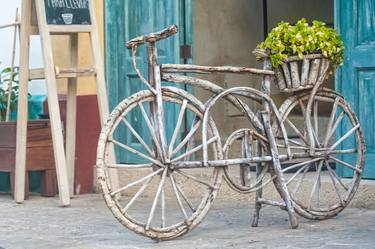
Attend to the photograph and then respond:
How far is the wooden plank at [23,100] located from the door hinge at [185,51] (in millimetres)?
1253

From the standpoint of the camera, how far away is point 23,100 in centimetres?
779

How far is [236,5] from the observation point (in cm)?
999

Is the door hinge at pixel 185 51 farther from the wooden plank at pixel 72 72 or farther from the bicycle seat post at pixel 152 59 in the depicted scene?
the bicycle seat post at pixel 152 59

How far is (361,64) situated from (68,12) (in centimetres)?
228

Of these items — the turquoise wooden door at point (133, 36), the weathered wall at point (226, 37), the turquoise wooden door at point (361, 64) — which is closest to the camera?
the turquoise wooden door at point (361, 64)

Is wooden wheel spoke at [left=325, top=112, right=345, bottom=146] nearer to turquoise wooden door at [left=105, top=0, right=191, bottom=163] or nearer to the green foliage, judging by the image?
the green foliage

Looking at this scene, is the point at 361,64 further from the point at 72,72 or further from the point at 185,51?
the point at 72,72

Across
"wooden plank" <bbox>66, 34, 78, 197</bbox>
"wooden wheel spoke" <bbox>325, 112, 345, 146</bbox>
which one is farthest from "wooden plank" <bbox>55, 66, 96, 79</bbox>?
"wooden wheel spoke" <bbox>325, 112, 345, 146</bbox>

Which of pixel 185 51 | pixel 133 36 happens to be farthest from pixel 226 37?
pixel 185 51

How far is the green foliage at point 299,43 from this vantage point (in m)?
6.27

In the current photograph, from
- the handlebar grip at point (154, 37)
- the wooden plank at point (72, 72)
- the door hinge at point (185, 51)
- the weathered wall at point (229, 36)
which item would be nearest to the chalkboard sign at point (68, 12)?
the wooden plank at point (72, 72)

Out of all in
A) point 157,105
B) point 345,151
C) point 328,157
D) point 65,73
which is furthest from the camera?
point 65,73

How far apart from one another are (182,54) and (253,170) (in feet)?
3.74

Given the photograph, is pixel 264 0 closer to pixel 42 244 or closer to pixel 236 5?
pixel 236 5
